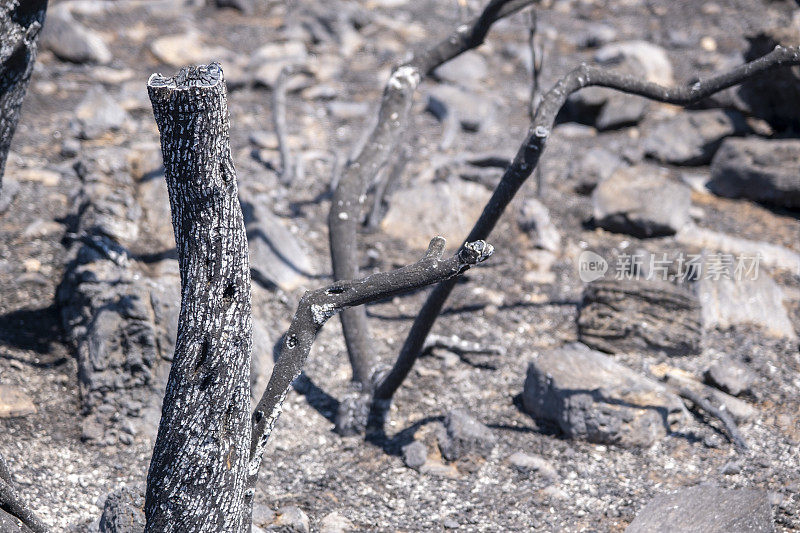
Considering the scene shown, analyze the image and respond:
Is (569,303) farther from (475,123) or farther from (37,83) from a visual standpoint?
(37,83)

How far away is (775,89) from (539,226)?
3.08 metres

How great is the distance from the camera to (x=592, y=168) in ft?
24.1

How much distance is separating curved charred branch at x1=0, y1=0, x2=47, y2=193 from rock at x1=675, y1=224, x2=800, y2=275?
536 cm

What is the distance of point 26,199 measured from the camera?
598cm

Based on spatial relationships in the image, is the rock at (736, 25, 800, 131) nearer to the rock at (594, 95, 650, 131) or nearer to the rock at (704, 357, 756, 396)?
the rock at (594, 95, 650, 131)

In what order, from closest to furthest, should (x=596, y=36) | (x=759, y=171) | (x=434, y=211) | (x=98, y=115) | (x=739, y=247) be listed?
1. (x=739, y=247)
2. (x=434, y=211)
3. (x=759, y=171)
4. (x=98, y=115)
5. (x=596, y=36)

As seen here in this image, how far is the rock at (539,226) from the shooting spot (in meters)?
6.39

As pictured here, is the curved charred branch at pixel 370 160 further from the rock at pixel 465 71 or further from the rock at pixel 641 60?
the rock at pixel 641 60

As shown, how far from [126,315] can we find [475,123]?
4.90 meters

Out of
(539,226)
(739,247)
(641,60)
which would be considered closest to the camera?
(739,247)

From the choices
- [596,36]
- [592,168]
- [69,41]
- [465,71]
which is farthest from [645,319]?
[69,41]

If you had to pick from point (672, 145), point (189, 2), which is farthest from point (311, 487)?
point (189, 2)

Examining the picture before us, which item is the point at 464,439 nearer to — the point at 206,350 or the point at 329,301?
the point at 329,301

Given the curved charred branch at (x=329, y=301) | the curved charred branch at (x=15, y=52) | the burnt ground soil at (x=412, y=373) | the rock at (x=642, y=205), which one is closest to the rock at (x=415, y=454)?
the burnt ground soil at (x=412, y=373)
